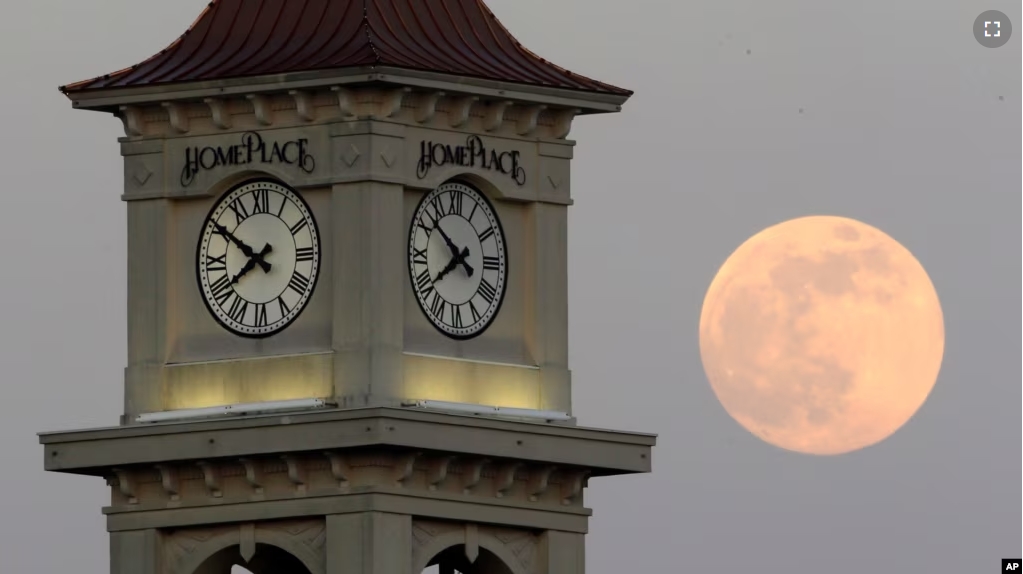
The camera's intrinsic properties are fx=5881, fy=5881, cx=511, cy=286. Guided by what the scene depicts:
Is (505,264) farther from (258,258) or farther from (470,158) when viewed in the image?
(258,258)

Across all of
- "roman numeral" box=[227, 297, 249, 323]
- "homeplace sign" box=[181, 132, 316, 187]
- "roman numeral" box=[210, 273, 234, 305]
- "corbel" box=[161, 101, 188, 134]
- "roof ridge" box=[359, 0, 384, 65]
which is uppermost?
"roof ridge" box=[359, 0, 384, 65]

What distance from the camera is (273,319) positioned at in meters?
82.5

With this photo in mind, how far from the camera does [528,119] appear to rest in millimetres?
83812

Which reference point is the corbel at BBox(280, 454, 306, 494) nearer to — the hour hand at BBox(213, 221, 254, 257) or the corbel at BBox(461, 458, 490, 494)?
the corbel at BBox(461, 458, 490, 494)

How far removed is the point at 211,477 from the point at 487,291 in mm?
4791

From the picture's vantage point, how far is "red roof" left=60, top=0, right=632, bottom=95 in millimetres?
82375

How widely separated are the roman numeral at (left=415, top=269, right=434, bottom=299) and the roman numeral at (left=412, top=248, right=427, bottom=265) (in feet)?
0.46

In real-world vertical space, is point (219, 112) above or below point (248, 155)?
above

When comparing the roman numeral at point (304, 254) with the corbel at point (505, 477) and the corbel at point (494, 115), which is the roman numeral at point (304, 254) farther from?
the corbel at point (505, 477)

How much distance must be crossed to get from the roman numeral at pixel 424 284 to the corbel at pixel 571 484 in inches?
135

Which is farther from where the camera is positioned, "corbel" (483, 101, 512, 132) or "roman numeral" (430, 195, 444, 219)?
"corbel" (483, 101, 512, 132)

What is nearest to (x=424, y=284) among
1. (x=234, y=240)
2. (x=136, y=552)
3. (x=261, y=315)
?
(x=261, y=315)

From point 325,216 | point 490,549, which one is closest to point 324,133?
point 325,216

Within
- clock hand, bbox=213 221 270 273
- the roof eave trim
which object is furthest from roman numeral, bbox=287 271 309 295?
the roof eave trim
